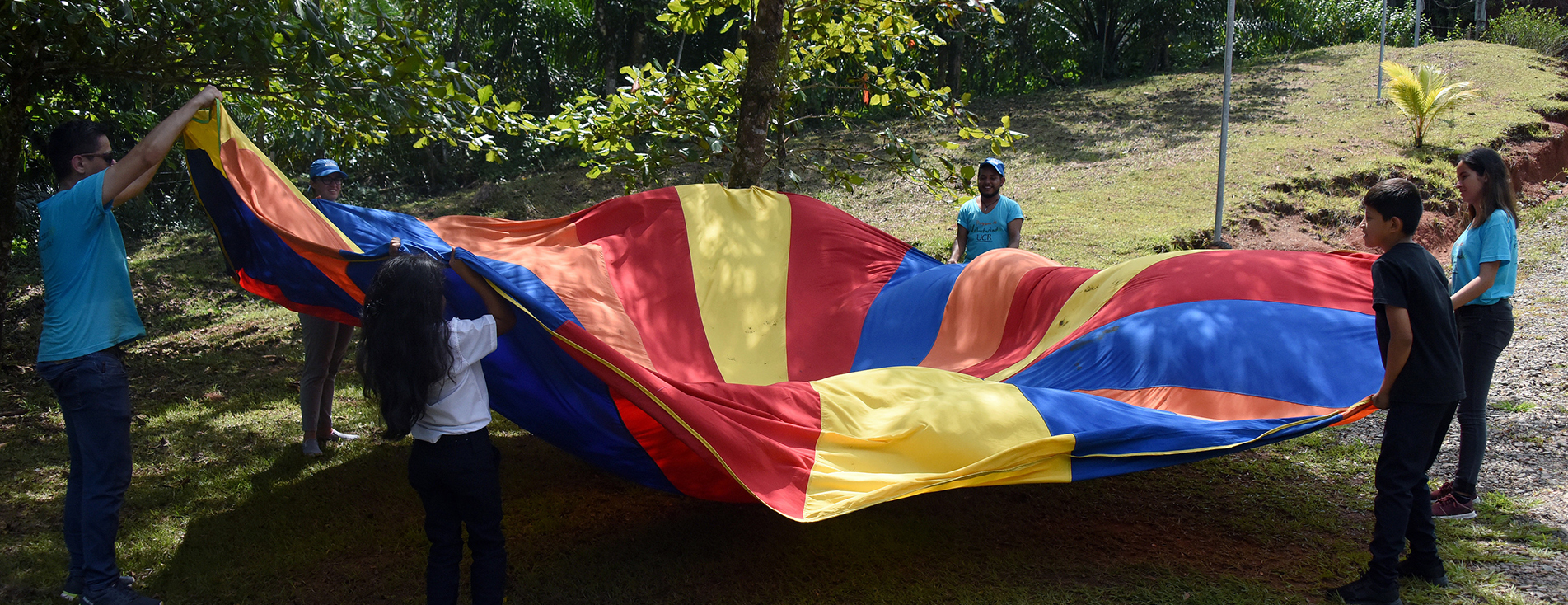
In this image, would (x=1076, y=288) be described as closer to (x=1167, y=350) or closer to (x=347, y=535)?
(x=1167, y=350)

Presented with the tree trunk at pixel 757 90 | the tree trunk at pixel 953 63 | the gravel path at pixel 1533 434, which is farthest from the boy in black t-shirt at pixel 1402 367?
the tree trunk at pixel 953 63

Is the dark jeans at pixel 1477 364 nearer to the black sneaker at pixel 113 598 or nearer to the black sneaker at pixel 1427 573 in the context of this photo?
the black sneaker at pixel 1427 573

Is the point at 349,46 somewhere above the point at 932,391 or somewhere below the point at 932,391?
above

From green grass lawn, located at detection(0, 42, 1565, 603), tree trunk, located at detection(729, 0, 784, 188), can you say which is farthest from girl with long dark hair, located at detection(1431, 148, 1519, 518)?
tree trunk, located at detection(729, 0, 784, 188)

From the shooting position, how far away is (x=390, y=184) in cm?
1485

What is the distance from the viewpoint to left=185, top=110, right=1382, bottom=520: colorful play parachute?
106 inches

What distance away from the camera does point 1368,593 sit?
8.53 ft

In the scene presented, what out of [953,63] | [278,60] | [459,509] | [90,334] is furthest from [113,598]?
[953,63]

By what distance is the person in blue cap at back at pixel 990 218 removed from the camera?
4820 millimetres

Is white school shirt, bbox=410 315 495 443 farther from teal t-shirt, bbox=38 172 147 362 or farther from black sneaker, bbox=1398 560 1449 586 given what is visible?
black sneaker, bbox=1398 560 1449 586

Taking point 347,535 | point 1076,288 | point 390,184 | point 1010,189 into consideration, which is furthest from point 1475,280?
point 390,184

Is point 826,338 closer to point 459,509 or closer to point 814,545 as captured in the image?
point 814,545

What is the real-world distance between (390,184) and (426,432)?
13.9 m

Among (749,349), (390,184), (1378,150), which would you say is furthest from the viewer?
(390,184)
